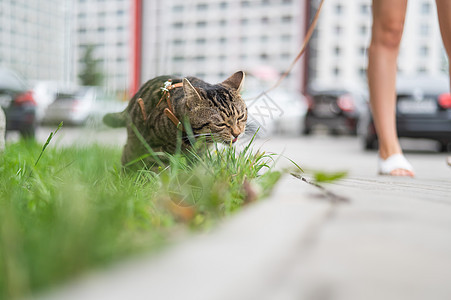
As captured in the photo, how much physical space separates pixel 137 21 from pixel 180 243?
58.3ft

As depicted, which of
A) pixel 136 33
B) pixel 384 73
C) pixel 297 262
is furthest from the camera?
pixel 136 33

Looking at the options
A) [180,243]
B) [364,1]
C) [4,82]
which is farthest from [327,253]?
[364,1]

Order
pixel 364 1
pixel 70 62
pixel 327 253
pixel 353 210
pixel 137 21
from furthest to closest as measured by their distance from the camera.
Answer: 1. pixel 364 1
2. pixel 137 21
3. pixel 70 62
4. pixel 353 210
5. pixel 327 253

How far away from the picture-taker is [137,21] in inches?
696

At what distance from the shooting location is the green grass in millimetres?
909

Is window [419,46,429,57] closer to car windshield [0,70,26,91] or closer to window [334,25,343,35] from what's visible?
window [334,25,343,35]

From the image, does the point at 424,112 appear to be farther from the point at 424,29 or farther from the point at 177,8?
the point at 177,8

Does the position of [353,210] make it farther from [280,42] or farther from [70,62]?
[280,42]

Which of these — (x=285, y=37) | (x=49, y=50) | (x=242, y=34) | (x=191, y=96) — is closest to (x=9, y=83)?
(x=49, y=50)

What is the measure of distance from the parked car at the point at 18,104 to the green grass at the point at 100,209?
569 centimetres

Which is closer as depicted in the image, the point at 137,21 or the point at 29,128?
the point at 29,128

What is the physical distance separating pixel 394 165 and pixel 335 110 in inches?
486

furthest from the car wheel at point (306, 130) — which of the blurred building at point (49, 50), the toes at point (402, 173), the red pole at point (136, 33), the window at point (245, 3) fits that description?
the window at point (245, 3)

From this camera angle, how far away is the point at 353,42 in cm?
7812
